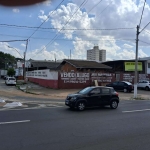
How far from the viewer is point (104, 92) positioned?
13.7 metres

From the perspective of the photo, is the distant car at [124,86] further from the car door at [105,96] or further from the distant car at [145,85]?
the car door at [105,96]

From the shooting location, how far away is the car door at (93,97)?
12913 mm

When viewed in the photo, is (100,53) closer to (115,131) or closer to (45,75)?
(45,75)

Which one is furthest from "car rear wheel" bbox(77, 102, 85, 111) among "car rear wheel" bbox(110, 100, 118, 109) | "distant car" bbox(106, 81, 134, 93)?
"distant car" bbox(106, 81, 134, 93)

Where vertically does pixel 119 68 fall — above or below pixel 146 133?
above

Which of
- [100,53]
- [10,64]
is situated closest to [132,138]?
[100,53]

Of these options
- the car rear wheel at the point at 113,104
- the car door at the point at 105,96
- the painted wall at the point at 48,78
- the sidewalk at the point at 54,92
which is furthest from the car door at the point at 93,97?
the painted wall at the point at 48,78

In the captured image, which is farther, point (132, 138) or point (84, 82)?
point (84, 82)

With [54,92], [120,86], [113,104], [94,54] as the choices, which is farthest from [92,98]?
[94,54]

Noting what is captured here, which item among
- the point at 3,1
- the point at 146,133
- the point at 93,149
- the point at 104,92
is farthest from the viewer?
the point at 104,92

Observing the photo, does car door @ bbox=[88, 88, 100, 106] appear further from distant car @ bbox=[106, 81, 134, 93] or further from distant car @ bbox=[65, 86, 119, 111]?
distant car @ bbox=[106, 81, 134, 93]

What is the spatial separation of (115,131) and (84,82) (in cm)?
2328

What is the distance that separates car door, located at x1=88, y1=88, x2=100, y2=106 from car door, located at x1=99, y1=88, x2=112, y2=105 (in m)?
0.32

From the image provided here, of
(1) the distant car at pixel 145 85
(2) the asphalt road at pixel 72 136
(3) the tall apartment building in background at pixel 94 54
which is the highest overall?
(3) the tall apartment building in background at pixel 94 54
